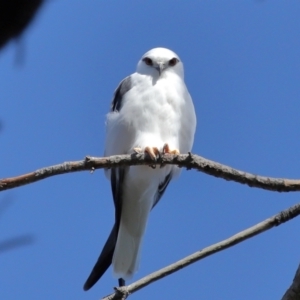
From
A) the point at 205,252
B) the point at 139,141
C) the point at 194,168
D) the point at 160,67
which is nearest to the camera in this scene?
the point at 205,252

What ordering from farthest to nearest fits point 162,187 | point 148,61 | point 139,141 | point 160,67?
point 148,61 < point 160,67 < point 162,187 < point 139,141

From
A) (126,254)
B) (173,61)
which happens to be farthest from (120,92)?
(126,254)

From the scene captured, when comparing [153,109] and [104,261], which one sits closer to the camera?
[104,261]

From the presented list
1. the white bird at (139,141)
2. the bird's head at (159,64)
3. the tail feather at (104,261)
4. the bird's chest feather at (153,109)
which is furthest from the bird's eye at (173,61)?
the tail feather at (104,261)

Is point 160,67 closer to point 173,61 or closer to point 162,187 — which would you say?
point 173,61

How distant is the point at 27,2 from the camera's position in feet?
1.94

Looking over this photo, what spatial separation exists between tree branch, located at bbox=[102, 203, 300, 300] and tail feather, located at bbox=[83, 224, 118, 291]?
120 centimetres

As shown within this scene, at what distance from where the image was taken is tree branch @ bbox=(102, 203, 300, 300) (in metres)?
1.85

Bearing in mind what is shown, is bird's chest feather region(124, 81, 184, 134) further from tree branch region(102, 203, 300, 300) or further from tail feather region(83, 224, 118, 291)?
tree branch region(102, 203, 300, 300)

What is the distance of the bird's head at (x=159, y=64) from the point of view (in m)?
4.65

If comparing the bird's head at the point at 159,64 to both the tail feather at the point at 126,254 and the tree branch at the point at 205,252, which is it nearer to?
the tail feather at the point at 126,254

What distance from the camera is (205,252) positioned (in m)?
1.93

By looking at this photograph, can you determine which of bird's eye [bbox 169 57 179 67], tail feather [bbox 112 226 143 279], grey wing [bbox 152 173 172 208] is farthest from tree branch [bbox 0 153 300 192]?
bird's eye [bbox 169 57 179 67]

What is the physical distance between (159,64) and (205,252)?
311 cm
